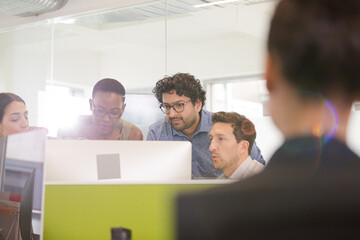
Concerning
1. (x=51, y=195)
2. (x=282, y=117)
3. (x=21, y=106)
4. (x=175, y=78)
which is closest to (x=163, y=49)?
(x=175, y=78)

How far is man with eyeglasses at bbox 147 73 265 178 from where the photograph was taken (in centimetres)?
332

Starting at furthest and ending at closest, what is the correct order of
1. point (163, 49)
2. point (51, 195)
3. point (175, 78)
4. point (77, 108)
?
point (77, 108)
point (163, 49)
point (175, 78)
point (51, 195)

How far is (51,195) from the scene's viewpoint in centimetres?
184

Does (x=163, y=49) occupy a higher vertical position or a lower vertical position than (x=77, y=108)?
higher

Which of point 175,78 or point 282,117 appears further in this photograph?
point 175,78

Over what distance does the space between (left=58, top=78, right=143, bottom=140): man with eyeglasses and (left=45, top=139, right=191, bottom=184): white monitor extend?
4.66ft

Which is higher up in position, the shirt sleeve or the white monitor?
the white monitor

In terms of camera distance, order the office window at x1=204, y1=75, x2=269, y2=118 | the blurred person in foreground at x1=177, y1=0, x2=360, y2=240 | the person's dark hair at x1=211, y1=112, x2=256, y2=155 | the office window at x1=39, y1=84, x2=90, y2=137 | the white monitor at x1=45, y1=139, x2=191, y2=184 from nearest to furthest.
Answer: the blurred person in foreground at x1=177, y1=0, x2=360, y2=240
the white monitor at x1=45, y1=139, x2=191, y2=184
the person's dark hair at x1=211, y1=112, x2=256, y2=155
the office window at x1=204, y1=75, x2=269, y2=118
the office window at x1=39, y1=84, x2=90, y2=137

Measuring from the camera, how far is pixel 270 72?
0.39m

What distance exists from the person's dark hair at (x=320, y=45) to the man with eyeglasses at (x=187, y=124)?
2.90m

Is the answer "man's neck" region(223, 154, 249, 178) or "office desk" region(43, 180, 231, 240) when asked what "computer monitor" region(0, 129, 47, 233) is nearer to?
"office desk" region(43, 180, 231, 240)

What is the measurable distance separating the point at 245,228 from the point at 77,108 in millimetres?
4503

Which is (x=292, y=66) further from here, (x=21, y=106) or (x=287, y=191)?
(x=21, y=106)

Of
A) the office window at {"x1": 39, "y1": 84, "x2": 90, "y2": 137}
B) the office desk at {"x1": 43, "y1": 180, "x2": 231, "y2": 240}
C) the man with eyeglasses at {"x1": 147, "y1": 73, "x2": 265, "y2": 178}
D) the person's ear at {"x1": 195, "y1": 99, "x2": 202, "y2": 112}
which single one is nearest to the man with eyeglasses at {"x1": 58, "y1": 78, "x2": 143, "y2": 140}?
the man with eyeglasses at {"x1": 147, "y1": 73, "x2": 265, "y2": 178}
